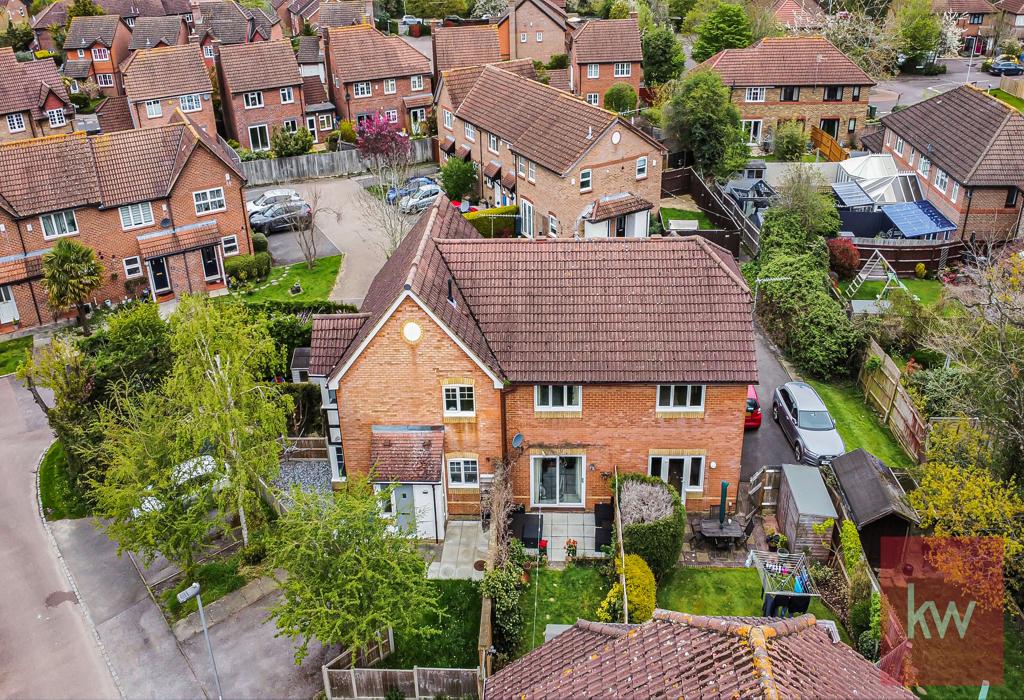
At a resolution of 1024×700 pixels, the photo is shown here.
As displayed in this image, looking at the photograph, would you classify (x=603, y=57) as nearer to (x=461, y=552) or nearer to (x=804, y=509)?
(x=804, y=509)

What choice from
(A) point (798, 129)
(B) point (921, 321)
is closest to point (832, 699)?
(B) point (921, 321)

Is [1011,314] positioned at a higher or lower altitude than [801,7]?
lower

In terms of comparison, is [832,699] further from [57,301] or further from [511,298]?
[57,301]

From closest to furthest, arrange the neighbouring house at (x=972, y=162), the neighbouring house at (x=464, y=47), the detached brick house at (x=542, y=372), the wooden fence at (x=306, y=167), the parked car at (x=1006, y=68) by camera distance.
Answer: the detached brick house at (x=542, y=372) → the neighbouring house at (x=972, y=162) → the wooden fence at (x=306, y=167) → the neighbouring house at (x=464, y=47) → the parked car at (x=1006, y=68)

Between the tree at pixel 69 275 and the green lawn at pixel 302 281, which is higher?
the tree at pixel 69 275

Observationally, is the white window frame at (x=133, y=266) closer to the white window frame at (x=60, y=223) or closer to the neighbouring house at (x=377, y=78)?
the white window frame at (x=60, y=223)

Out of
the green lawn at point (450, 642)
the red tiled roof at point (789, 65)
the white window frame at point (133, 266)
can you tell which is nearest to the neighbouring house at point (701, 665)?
the green lawn at point (450, 642)
